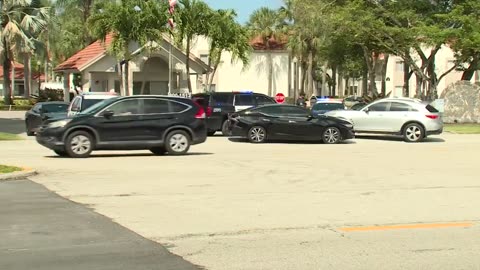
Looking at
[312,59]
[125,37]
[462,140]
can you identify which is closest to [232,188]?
[462,140]

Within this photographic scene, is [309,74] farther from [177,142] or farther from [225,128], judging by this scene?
Result: [177,142]

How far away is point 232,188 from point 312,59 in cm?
4303

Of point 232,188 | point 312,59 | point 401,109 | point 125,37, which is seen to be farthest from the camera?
point 312,59

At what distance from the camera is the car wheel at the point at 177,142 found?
55.6ft

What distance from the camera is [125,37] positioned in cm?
3512

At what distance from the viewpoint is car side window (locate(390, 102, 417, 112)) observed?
79.2 feet

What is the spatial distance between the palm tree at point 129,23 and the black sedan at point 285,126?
1466 centimetres

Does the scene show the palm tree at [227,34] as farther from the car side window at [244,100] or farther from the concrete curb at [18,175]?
the concrete curb at [18,175]

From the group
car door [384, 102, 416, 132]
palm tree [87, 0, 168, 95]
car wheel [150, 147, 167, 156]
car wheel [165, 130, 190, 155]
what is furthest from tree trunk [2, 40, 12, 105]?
car wheel [165, 130, 190, 155]

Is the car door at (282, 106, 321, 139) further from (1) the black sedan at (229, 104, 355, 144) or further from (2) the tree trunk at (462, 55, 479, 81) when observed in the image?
(2) the tree trunk at (462, 55, 479, 81)

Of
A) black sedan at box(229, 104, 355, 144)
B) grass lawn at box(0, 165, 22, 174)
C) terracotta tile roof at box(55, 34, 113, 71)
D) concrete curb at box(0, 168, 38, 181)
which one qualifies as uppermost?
terracotta tile roof at box(55, 34, 113, 71)

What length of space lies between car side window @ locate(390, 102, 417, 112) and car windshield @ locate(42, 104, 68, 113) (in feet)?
42.2

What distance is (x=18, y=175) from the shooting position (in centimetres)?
1225

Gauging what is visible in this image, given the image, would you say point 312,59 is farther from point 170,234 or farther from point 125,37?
point 170,234
